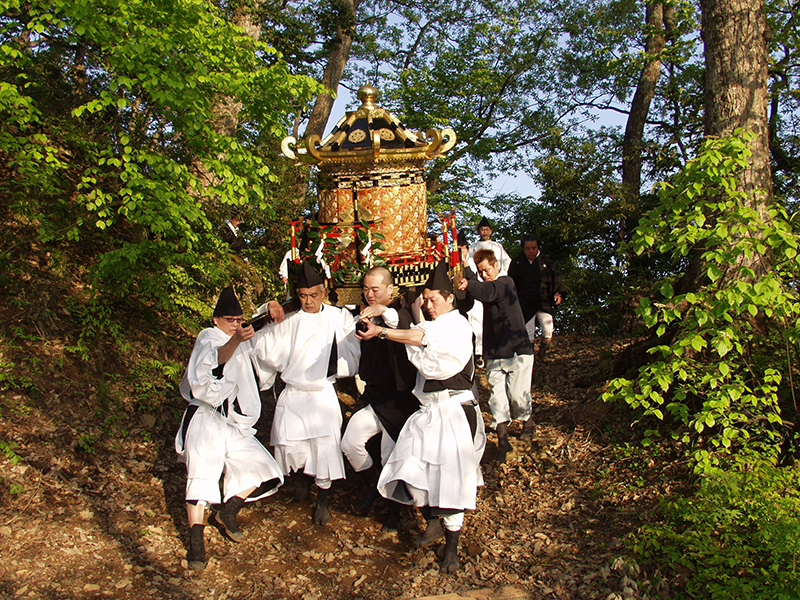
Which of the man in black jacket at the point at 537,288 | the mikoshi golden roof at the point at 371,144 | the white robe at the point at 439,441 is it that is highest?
the mikoshi golden roof at the point at 371,144

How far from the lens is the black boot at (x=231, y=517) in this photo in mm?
4977

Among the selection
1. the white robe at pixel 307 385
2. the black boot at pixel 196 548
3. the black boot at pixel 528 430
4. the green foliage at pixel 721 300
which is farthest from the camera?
the black boot at pixel 528 430

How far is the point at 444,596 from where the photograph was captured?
4.38 meters

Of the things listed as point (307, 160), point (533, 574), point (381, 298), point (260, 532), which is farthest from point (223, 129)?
point (533, 574)

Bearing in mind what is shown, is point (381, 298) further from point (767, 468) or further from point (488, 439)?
point (767, 468)

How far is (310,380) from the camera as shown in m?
5.47

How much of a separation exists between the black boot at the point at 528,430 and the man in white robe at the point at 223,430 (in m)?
2.91

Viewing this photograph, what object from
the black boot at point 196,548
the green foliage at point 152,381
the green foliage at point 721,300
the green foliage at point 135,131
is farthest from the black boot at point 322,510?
the green foliage at point 135,131

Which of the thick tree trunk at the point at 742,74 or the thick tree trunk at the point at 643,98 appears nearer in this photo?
the thick tree trunk at the point at 742,74

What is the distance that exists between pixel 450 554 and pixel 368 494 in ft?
3.65

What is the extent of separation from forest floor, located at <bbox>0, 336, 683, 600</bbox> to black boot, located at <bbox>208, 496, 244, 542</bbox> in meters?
0.09

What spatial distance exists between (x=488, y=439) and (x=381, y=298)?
275 centimetres

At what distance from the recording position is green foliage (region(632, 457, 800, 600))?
3936 millimetres

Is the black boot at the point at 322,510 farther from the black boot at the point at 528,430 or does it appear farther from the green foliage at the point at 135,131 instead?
the green foliage at the point at 135,131
